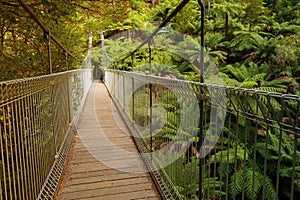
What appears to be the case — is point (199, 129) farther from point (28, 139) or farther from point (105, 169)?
point (105, 169)

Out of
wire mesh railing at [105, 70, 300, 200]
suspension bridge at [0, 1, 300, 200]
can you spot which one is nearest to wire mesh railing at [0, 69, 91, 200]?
suspension bridge at [0, 1, 300, 200]

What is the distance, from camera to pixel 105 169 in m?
2.78

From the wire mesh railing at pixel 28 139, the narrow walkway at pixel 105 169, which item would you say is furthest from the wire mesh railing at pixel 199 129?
the wire mesh railing at pixel 28 139

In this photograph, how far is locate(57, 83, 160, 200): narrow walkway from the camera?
7.55 ft

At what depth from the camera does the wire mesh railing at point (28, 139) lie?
49.2 inches

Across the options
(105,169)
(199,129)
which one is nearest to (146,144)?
(105,169)

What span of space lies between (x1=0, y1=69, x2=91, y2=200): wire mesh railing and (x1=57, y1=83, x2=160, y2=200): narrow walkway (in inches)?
8.9

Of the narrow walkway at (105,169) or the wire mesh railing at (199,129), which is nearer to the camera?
the wire mesh railing at (199,129)

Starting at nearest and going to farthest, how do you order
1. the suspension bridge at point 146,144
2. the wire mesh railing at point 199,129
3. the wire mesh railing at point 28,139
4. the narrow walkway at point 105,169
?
the wire mesh railing at point 199,129 < the suspension bridge at point 146,144 < the wire mesh railing at point 28,139 < the narrow walkway at point 105,169

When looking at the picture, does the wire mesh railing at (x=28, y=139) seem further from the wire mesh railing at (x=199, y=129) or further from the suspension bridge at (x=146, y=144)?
the wire mesh railing at (x=199, y=129)

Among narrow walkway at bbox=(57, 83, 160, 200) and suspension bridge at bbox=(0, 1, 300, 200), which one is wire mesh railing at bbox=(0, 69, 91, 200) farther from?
narrow walkway at bbox=(57, 83, 160, 200)

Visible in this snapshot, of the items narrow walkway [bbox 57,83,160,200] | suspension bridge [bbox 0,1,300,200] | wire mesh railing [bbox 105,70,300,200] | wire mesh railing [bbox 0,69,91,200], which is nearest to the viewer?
wire mesh railing [bbox 105,70,300,200]

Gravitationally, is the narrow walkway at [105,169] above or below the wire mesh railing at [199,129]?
below

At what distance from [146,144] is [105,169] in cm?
56
